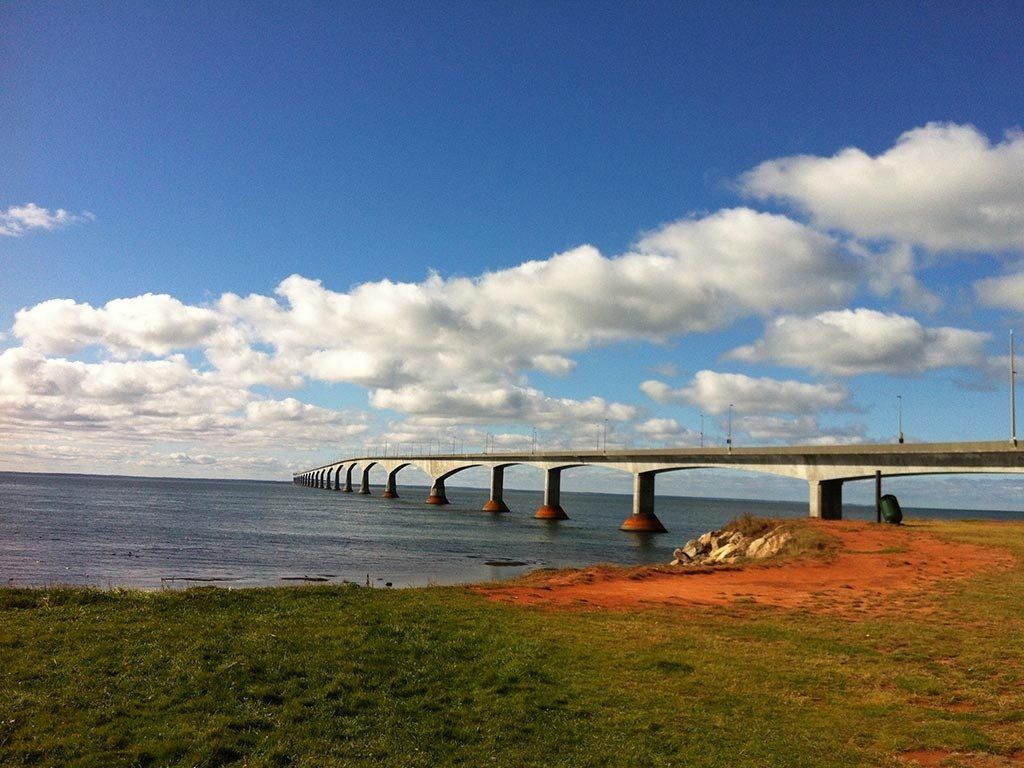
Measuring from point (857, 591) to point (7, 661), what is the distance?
2813 centimetres

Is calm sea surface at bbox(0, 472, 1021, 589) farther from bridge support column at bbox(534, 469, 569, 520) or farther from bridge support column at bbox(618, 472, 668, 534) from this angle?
bridge support column at bbox(534, 469, 569, 520)

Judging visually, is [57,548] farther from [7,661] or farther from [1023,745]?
[1023,745]

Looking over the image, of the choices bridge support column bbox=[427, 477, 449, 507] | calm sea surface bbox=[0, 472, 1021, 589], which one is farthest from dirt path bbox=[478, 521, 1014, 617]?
bridge support column bbox=[427, 477, 449, 507]

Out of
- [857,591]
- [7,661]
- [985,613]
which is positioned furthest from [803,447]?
[7,661]

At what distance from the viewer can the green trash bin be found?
186 feet

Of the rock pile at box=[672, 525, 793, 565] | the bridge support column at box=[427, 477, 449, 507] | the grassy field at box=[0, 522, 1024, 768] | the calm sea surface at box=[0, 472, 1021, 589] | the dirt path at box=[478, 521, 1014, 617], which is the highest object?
the grassy field at box=[0, 522, 1024, 768]

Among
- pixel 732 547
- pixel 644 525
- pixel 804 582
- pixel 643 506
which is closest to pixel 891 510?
pixel 732 547

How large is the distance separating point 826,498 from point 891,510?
13.6 m

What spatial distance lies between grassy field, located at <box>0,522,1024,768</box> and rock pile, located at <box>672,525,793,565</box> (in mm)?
21851

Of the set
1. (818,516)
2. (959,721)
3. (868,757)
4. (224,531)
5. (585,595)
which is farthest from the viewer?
(224,531)

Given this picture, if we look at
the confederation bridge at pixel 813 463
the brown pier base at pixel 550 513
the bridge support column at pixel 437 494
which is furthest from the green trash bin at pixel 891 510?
the bridge support column at pixel 437 494

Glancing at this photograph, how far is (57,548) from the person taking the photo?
57719 mm

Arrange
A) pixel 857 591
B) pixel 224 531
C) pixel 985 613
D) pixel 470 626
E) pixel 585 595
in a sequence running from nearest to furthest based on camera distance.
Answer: pixel 470 626, pixel 985 613, pixel 585 595, pixel 857 591, pixel 224 531

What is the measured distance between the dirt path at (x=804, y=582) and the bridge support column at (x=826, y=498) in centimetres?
2666
